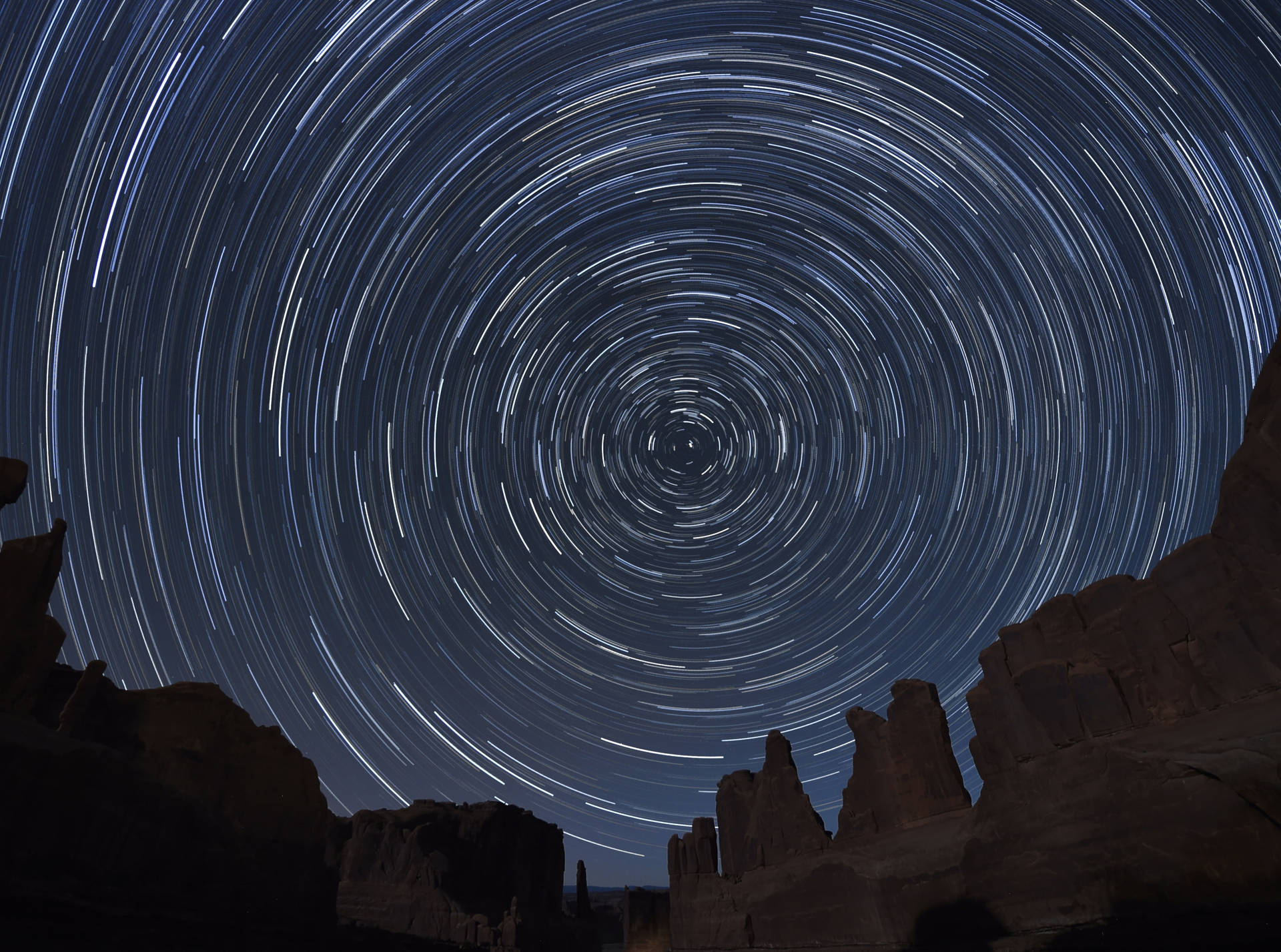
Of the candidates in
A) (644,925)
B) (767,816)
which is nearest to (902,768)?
(767,816)

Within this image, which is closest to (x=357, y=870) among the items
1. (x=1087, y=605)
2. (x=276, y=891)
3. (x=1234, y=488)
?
(x=276, y=891)

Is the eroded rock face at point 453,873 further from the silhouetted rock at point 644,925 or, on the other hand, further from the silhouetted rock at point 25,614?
the silhouetted rock at point 25,614

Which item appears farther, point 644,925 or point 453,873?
point 644,925

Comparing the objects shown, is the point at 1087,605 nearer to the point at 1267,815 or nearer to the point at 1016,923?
the point at 1267,815

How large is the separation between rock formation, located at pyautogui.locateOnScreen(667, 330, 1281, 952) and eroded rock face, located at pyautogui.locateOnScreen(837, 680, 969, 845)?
0.19m

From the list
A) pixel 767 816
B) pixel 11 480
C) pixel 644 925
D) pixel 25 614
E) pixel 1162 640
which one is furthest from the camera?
pixel 644 925

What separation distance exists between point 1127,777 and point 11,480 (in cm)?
2458

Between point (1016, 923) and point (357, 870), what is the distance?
4294 centimetres

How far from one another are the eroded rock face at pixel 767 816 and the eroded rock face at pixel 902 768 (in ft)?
11.3

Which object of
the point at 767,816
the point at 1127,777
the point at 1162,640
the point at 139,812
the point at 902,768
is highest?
the point at 767,816

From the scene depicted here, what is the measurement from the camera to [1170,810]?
12.6 metres

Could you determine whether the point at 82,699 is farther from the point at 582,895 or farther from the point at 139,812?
the point at 582,895

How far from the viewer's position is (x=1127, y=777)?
13.7m

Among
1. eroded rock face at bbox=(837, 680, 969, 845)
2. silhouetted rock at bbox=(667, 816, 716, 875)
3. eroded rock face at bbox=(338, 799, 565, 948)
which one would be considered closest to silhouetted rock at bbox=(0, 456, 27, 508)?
eroded rock face at bbox=(837, 680, 969, 845)
